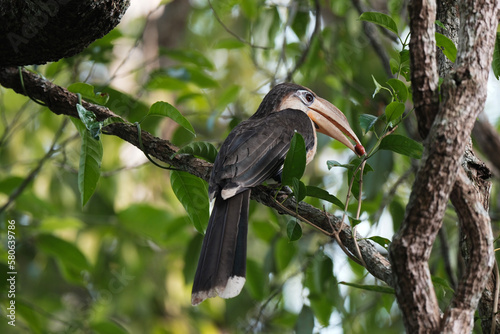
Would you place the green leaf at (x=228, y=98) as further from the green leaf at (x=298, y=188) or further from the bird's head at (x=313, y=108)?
the green leaf at (x=298, y=188)

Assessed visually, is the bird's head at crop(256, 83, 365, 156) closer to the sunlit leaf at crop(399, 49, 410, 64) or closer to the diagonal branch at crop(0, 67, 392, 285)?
the diagonal branch at crop(0, 67, 392, 285)

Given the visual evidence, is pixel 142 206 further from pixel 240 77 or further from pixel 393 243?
pixel 240 77

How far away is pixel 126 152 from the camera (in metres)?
5.84

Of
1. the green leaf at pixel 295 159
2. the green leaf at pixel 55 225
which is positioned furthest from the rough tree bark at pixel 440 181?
the green leaf at pixel 55 225

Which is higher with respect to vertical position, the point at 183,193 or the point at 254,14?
the point at 254,14

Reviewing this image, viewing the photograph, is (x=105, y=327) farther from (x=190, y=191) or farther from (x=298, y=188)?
(x=298, y=188)

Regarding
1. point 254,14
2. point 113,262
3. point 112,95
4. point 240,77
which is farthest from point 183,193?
point 240,77

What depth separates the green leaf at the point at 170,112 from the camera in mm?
2198

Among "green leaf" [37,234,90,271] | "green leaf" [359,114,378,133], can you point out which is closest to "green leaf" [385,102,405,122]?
"green leaf" [359,114,378,133]

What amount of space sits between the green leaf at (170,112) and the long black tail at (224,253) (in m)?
0.38

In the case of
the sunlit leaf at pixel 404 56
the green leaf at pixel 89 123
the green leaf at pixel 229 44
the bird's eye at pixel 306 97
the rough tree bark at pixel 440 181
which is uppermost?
the green leaf at pixel 229 44

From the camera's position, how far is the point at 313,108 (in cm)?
341

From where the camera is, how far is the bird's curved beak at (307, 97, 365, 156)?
329cm

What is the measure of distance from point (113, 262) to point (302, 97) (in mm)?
2692
